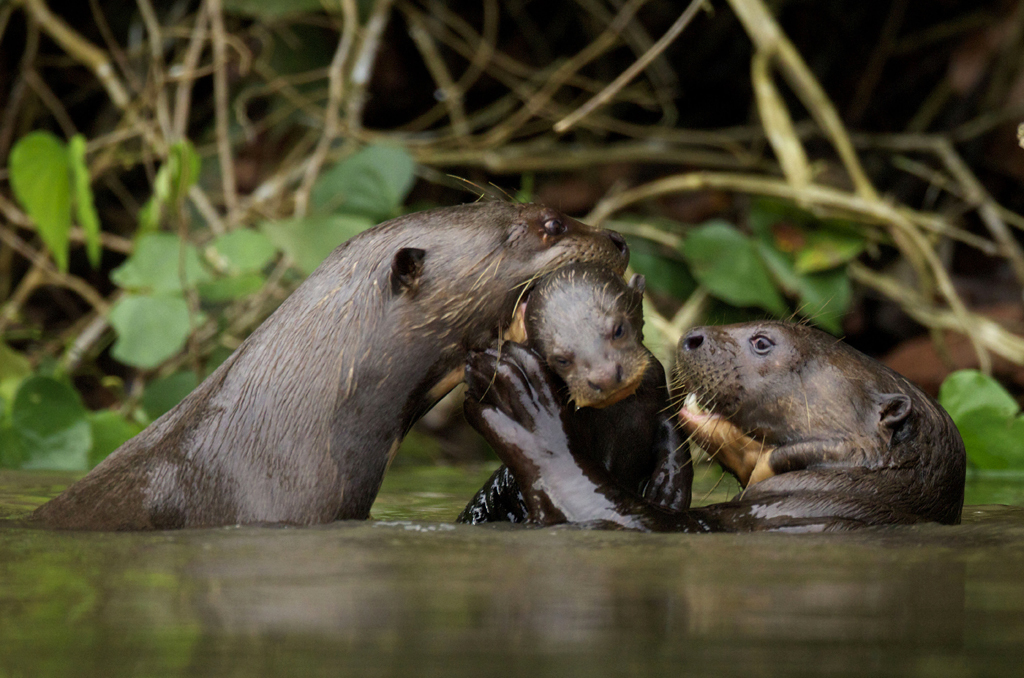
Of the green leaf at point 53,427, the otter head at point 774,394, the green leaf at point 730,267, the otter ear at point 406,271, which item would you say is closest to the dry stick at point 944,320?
the green leaf at point 730,267

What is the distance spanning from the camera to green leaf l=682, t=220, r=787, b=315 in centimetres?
432

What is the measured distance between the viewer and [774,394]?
2.46 meters

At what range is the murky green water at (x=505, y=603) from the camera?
1143mm

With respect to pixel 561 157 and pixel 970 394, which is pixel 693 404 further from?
pixel 561 157

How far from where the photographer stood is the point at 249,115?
588 cm

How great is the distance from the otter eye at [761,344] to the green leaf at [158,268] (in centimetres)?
195

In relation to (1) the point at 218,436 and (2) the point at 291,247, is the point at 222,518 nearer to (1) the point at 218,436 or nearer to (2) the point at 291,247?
(1) the point at 218,436

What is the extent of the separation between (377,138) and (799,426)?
2.80 m

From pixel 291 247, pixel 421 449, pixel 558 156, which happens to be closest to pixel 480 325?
pixel 291 247

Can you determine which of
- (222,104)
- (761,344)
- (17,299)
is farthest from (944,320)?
(17,299)

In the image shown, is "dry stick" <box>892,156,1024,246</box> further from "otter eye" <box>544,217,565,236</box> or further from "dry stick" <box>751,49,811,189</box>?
"otter eye" <box>544,217,565,236</box>

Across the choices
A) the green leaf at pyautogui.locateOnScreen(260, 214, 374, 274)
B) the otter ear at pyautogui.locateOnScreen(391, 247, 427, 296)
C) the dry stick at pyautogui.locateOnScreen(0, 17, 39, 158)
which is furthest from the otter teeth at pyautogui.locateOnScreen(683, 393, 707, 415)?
the dry stick at pyautogui.locateOnScreen(0, 17, 39, 158)

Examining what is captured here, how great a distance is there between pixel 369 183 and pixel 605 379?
2306 millimetres

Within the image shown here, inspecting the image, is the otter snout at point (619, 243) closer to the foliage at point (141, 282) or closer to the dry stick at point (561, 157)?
the foliage at point (141, 282)
